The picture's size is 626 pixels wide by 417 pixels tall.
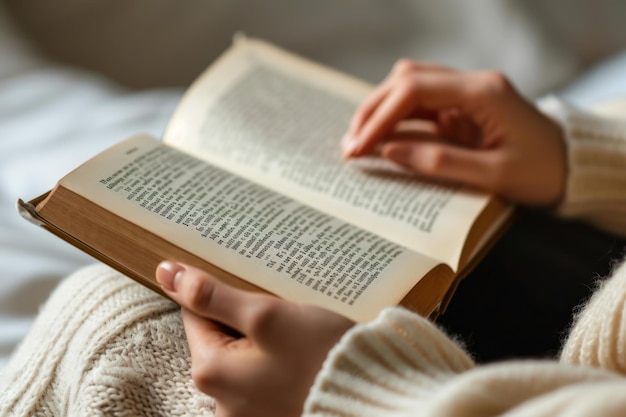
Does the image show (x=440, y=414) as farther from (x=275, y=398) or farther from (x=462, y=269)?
(x=462, y=269)

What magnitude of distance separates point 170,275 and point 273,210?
12 cm

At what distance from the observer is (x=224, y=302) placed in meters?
0.42

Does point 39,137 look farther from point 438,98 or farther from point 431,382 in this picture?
point 431,382

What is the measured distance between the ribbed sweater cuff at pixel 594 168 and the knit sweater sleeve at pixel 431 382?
35 cm

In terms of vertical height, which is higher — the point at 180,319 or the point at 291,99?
the point at 291,99

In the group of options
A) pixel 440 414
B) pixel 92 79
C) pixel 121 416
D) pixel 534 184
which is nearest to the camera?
pixel 440 414

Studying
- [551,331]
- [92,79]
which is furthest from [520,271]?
[92,79]

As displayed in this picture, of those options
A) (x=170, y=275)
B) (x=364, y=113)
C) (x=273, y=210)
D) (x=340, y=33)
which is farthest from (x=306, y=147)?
(x=340, y=33)

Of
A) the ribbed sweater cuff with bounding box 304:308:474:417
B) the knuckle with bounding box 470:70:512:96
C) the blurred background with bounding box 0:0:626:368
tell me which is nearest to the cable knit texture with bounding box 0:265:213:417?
the ribbed sweater cuff with bounding box 304:308:474:417

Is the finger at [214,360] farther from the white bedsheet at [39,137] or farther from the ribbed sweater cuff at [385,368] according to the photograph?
the white bedsheet at [39,137]

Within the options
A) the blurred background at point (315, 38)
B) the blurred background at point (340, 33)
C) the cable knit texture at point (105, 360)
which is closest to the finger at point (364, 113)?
the cable knit texture at point (105, 360)

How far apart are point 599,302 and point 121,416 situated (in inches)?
13.8

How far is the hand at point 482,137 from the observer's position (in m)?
0.66

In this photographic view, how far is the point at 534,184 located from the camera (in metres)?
0.68
